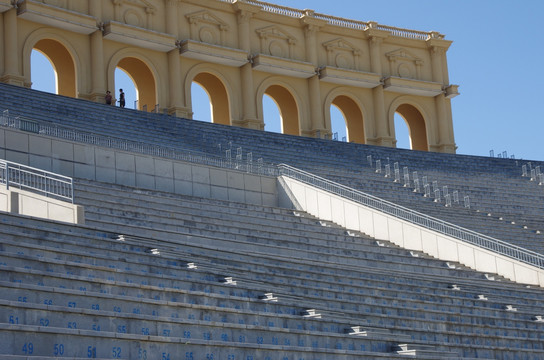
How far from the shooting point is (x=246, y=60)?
3588 centimetres

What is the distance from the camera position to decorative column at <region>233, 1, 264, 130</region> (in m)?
35.6

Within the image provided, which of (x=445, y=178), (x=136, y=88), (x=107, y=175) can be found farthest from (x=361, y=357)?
(x=136, y=88)

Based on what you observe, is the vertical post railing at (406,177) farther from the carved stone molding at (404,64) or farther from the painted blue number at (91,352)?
the painted blue number at (91,352)

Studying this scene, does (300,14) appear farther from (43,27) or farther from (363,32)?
(43,27)

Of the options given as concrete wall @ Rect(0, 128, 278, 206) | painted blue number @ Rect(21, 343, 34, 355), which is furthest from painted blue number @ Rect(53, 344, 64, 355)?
concrete wall @ Rect(0, 128, 278, 206)

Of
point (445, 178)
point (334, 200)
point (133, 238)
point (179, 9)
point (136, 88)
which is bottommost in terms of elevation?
point (133, 238)

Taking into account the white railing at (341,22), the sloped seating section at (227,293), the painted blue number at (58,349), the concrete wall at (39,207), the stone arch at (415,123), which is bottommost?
the painted blue number at (58,349)

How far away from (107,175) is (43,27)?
12.0 m

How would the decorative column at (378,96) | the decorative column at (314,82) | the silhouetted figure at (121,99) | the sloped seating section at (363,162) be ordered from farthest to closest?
the decorative column at (378,96) → the decorative column at (314,82) → the silhouetted figure at (121,99) → the sloped seating section at (363,162)

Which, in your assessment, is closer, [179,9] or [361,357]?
[361,357]

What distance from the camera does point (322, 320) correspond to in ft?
41.7

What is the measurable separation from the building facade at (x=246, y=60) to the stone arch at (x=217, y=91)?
47 millimetres

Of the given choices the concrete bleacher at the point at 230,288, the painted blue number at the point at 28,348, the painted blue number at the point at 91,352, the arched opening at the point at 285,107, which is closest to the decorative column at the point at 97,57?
the concrete bleacher at the point at 230,288

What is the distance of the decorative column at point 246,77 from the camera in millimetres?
35594
